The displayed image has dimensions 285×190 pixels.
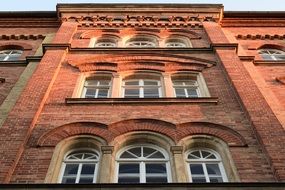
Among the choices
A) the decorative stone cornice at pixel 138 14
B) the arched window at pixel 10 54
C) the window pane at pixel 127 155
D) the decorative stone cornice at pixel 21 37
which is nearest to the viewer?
the window pane at pixel 127 155

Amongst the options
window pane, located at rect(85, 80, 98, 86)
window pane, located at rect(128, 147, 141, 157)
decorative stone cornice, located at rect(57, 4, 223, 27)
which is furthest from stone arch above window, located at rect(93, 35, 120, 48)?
window pane, located at rect(128, 147, 141, 157)

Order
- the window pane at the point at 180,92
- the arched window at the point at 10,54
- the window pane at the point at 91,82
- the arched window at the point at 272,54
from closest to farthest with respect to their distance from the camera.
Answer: the window pane at the point at 180,92, the window pane at the point at 91,82, the arched window at the point at 10,54, the arched window at the point at 272,54

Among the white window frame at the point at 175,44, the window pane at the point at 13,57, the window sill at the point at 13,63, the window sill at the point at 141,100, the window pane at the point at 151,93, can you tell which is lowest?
the window sill at the point at 141,100

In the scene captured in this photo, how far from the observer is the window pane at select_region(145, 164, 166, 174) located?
8902 millimetres

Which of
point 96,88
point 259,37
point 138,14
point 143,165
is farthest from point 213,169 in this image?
point 138,14

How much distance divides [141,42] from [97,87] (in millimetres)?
4426

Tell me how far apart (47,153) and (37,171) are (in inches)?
26.8

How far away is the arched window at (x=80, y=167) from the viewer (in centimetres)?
863

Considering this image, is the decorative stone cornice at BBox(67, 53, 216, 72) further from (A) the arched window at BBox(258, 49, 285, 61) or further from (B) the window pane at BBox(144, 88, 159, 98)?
(A) the arched window at BBox(258, 49, 285, 61)

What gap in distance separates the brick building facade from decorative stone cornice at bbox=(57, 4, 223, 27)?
0.14ft

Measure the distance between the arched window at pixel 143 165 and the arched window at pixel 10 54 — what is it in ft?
24.9

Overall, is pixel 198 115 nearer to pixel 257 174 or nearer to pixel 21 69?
pixel 257 174

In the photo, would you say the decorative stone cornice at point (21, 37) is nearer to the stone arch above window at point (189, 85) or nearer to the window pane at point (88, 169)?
the stone arch above window at point (189, 85)

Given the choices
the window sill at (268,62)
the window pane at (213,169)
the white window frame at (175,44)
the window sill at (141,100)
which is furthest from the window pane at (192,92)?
the white window frame at (175,44)
